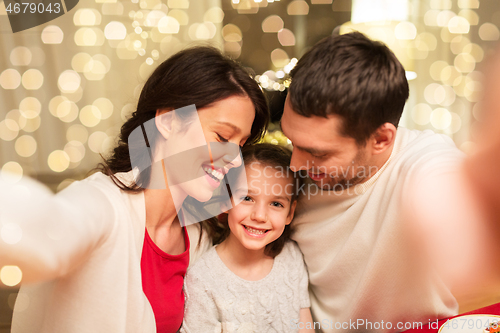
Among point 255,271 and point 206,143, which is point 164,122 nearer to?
point 206,143

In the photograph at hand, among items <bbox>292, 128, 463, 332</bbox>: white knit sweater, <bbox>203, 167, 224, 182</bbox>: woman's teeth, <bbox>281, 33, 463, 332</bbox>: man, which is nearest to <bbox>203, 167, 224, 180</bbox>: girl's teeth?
<bbox>203, 167, 224, 182</bbox>: woman's teeth

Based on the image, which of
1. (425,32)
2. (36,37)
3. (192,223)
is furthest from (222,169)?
(425,32)

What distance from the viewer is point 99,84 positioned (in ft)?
6.09

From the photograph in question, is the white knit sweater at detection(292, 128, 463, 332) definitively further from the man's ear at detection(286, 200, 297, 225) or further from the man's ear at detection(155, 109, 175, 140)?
the man's ear at detection(155, 109, 175, 140)

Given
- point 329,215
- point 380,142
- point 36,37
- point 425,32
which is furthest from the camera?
point 425,32

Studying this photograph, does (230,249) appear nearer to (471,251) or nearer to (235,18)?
(471,251)

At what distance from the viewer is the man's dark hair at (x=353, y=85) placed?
0.80 m

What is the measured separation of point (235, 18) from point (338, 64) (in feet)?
5.13

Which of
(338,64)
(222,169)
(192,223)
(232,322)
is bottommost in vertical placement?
(232,322)

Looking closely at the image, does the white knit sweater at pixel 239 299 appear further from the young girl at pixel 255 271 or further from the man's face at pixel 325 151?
the man's face at pixel 325 151

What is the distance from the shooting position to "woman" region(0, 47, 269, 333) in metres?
0.65

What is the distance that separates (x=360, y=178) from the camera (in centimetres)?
93

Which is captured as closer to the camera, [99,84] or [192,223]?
[192,223]

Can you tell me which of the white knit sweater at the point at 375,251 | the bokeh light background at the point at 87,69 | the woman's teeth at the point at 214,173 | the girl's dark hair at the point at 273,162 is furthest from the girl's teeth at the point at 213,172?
the bokeh light background at the point at 87,69
